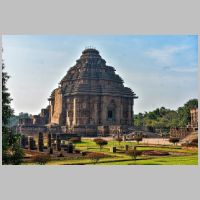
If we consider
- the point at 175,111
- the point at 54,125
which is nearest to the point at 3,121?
the point at 54,125

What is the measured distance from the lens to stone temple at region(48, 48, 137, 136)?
5850 centimetres

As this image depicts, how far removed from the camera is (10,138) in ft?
52.7

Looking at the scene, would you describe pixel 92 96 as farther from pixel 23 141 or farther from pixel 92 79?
pixel 23 141

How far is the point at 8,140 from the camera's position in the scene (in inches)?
629

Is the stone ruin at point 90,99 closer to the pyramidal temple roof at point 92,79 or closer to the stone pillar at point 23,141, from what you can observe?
the pyramidal temple roof at point 92,79

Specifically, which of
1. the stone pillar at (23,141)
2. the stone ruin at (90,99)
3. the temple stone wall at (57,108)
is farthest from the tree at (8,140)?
the temple stone wall at (57,108)

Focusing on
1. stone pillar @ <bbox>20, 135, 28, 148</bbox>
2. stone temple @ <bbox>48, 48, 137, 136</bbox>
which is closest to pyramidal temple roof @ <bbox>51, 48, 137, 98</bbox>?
stone temple @ <bbox>48, 48, 137, 136</bbox>

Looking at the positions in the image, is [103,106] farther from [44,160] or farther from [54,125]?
[44,160]

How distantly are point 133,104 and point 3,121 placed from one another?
48205 mm

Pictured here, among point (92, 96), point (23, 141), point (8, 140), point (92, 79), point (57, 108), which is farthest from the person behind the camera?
point (57, 108)

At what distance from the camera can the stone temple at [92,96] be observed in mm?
58500

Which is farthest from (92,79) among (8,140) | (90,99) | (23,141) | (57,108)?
(8,140)

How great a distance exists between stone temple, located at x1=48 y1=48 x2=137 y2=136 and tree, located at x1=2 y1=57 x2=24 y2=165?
38.4 metres

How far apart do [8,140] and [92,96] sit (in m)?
42.8
